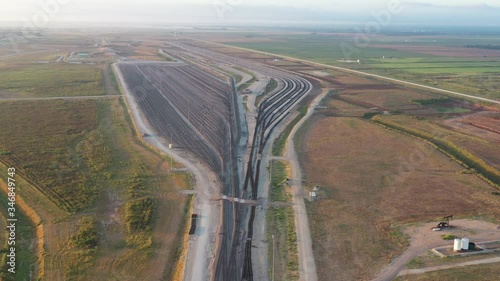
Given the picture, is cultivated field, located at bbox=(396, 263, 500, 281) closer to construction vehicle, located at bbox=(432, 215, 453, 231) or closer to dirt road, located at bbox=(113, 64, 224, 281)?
construction vehicle, located at bbox=(432, 215, 453, 231)

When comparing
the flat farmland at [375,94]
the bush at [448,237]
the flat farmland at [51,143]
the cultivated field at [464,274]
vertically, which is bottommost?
the cultivated field at [464,274]

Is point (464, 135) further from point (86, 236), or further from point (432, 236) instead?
point (86, 236)

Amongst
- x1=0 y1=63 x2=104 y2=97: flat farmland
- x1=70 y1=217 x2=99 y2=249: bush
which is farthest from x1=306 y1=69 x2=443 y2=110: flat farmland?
x1=70 y1=217 x2=99 y2=249: bush

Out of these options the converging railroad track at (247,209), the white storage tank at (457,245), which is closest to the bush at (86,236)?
the converging railroad track at (247,209)

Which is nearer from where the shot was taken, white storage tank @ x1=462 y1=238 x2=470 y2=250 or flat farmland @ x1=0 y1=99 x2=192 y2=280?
flat farmland @ x1=0 y1=99 x2=192 y2=280

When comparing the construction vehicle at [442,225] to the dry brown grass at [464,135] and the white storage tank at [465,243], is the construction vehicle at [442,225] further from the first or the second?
the dry brown grass at [464,135]

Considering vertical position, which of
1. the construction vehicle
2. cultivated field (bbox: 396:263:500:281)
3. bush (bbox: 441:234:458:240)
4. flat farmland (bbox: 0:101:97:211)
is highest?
flat farmland (bbox: 0:101:97:211)

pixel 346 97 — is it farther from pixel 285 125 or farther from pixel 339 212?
pixel 339 212

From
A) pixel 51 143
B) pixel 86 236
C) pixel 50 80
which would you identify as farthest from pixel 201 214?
pixel 50 80

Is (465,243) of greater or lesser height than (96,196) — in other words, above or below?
Result: below
